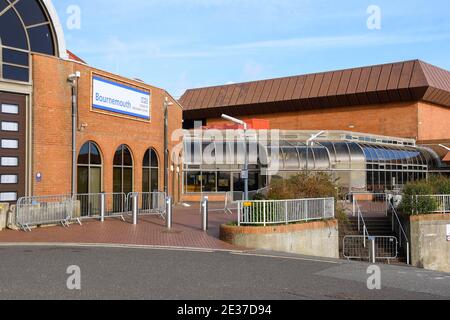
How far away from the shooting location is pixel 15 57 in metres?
18.9

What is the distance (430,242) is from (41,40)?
51.8ft

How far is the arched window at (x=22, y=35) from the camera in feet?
61.1

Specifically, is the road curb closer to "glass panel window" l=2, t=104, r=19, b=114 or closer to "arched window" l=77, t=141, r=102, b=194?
"glass panel window" l=2, t=104, r=19, b=114

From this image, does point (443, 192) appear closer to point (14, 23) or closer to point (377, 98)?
point (14, 23)

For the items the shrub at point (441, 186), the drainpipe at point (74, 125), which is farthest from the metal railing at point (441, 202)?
the drainpipe at point (74, 125)

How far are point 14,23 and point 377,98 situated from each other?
1309 inches

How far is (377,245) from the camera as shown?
60.7ft

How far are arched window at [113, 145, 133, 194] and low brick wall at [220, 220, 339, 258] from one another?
1008 centimetres

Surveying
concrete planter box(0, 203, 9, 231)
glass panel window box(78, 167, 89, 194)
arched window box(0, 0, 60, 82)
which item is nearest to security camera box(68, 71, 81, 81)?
arched window box(0, 0, 60, 82)

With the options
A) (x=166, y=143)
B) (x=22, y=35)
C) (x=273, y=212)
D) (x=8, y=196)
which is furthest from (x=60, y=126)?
(x=273, y=212)

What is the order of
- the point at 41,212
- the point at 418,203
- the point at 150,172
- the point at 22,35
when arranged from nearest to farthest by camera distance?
the point at 41,212, the point at 418,203, the point at 22,35, the point at 150,172

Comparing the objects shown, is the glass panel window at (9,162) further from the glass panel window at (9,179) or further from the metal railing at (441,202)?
the metal railing at (441,202)

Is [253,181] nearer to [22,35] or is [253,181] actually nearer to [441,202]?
[441,202]
